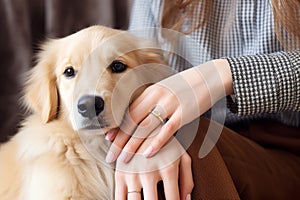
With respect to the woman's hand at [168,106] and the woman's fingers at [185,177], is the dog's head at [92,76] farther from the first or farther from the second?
the woman's fingers at [185,177]

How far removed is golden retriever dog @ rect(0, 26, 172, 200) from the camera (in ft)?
2.90

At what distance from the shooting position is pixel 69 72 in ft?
3.20

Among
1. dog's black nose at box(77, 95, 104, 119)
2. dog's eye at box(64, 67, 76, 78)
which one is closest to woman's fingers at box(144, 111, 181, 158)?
dog's black nose at box(77, 95, 104, 119)

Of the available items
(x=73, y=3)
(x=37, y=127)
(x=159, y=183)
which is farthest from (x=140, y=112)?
(x=73, y=3)

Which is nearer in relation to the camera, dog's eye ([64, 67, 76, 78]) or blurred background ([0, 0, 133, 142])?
dog's eye ([64, 67, 76, 78])

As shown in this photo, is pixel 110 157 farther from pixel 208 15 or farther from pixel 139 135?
Result: pixel 208 15

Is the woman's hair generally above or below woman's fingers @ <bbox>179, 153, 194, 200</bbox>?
above

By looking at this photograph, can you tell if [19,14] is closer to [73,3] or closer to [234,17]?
[73,3]

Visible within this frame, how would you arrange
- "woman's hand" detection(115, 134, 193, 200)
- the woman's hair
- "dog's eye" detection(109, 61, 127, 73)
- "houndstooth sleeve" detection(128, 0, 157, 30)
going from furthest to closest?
"houndstooth sleeve" detection(128, 0, 157, 30)
the woman's hair
"dog's eye" detection(109, 61, 127, 73)
"woman's hand" detection(115, 134, 193, 200)

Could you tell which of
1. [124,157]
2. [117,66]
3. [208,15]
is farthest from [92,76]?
[208,15]

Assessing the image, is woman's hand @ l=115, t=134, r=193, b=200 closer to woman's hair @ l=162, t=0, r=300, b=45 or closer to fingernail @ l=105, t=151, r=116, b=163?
fingernail @ l=105, t=151, r=116, b=163

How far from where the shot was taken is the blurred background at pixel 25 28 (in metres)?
1.29

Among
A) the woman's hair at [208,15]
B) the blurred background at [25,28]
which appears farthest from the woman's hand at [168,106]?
the blurred background at [25,28]

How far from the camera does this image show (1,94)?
4.30 feet
